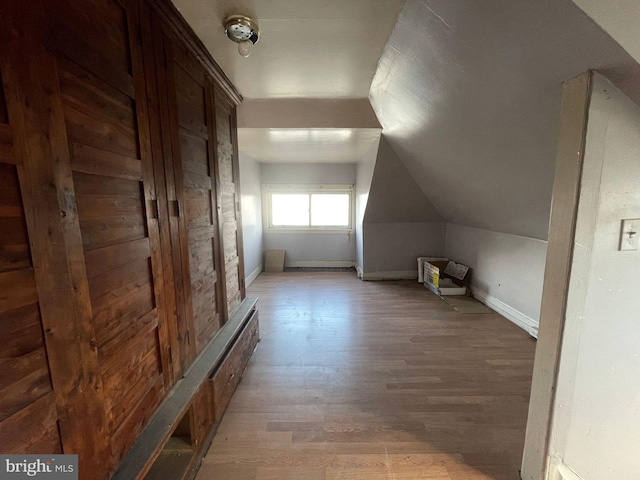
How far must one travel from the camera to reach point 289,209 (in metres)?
5.11

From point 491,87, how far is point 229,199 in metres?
1.81

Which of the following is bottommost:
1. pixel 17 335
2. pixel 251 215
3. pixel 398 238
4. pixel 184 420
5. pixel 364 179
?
pixel 184 420

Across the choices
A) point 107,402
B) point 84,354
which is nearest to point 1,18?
point 84,354

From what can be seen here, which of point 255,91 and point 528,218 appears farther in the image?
point 528,218

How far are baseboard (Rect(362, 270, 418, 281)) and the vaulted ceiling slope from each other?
1879 millimetres

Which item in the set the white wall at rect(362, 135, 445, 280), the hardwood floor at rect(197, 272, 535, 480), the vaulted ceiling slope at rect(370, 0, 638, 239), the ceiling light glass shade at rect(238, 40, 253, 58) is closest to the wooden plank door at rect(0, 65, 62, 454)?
the hardwood floor at rect(197, 272, 535, 480)

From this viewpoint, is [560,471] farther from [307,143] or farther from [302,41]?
[307,143]

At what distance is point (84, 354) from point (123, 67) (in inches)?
40.3

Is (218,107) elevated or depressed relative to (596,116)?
elevated

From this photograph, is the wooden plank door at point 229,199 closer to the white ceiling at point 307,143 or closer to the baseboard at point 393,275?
the white ceiling at point 307,143

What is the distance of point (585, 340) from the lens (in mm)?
977

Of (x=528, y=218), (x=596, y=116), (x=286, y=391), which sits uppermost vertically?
(x=596, y=116)

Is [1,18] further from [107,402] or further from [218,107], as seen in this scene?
[218,107]

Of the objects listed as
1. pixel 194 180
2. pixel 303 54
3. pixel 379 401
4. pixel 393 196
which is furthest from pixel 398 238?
pixel 194 180
